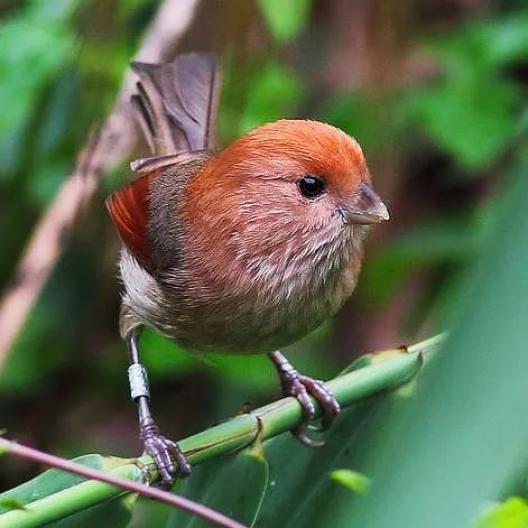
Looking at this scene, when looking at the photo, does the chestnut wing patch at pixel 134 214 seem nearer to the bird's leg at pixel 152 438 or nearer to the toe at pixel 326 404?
the bird's leg at pixel 152 438

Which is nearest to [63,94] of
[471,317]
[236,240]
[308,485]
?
[236,240]

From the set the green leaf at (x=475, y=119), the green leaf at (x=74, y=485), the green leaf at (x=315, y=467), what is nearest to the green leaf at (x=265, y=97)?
the green leaf at (x=475, y=119)

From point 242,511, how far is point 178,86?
1.73 meters

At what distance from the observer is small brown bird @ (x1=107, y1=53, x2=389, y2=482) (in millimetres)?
2279

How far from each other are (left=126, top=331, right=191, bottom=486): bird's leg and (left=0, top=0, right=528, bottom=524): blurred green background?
0.19 meters

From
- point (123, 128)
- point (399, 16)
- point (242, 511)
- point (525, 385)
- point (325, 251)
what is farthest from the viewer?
point (399, 16)

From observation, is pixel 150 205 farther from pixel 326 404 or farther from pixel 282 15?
pixel 326 404

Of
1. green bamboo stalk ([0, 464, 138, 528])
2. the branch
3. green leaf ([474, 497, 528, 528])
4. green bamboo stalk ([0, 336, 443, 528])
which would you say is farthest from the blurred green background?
green leaf ([474, 497, 528, 528])

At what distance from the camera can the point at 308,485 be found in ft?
6.51

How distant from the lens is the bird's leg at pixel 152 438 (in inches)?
76.9

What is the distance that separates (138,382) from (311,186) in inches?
29.2

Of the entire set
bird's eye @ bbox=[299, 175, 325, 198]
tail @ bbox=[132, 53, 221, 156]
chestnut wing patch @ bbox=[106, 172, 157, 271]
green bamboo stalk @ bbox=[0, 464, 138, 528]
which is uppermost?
tail @ bbox=[132, 53, 221, 156]

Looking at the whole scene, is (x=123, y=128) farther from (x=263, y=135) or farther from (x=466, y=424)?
(x=466, y=424)

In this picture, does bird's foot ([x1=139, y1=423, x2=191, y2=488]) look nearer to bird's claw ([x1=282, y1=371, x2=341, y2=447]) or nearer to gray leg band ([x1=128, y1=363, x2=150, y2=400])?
bird's claw ([x1=282, y1=371, x2=341, y2=447])
